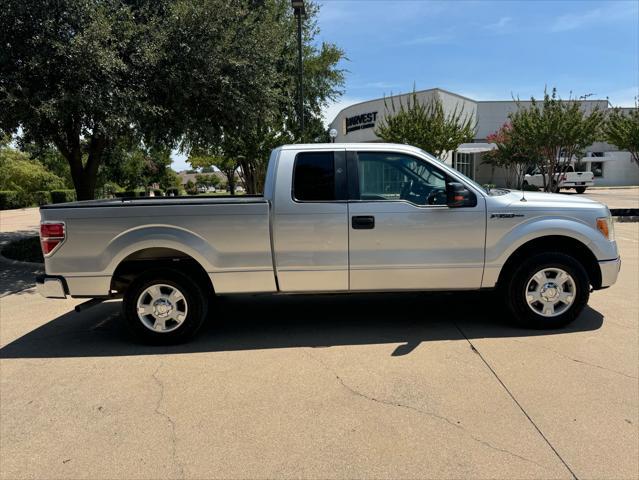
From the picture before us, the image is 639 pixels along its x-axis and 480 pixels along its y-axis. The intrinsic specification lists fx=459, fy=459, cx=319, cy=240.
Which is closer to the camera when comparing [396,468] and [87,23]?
[396,468]

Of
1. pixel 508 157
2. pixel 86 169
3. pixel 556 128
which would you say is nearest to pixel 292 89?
pixel 86 169

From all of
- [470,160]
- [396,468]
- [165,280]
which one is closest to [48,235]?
[165,280]

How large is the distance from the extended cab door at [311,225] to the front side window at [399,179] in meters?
0.24

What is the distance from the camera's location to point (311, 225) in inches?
179

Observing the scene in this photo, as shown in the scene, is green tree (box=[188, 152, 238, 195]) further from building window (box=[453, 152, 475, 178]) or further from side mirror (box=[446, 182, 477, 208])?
building window (box=[453, 152, 475, 178])

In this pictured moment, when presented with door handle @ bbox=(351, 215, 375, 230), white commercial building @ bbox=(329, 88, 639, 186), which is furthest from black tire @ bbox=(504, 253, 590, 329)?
white commercial building @ bbox=(329, 88, 639, 186)

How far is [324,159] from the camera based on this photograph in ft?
15.5

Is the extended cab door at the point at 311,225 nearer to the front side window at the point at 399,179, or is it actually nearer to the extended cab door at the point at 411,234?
the extended cab door at the point at 411,234

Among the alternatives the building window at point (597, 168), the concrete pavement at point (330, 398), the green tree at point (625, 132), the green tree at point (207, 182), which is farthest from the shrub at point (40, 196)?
the green tree at point (207, 182)

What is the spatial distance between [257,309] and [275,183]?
199 centimetres

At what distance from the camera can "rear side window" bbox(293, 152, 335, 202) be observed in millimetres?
4621

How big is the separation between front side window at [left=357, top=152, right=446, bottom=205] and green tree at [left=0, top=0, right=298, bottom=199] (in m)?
5.09

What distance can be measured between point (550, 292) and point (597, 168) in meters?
49.7

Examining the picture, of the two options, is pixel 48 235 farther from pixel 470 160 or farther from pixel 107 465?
pixel 470 160
